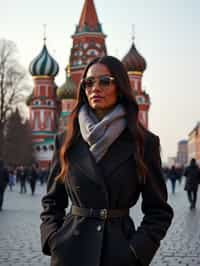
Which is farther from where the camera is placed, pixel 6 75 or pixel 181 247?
pixel 6 75

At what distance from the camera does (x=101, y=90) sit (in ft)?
10.5

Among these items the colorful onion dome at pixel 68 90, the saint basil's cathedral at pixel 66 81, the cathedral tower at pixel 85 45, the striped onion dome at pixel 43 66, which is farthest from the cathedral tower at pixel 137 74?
the striped onion dome at pixel 43 66

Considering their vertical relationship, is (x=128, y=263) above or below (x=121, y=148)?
below

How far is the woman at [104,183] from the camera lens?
297 centimetres

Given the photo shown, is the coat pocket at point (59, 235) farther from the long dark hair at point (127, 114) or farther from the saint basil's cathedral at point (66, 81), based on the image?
the saint basil's cathedral at point (66, 81)

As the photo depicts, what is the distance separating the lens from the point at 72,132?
3.26 metres

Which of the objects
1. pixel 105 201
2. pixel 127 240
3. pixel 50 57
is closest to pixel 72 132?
pixel 105 201

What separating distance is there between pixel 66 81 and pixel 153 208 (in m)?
63.4

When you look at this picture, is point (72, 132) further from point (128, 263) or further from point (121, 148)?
point (128, 263)

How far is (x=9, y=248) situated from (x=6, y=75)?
36552 millimetres

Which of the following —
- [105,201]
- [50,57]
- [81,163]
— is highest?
[50,57]

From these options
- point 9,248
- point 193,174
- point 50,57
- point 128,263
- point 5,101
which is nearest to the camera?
point 128,263

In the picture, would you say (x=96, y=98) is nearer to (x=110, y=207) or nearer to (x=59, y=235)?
(x=110, y=207)

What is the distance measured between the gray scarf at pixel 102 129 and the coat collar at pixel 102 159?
0.04 metres
